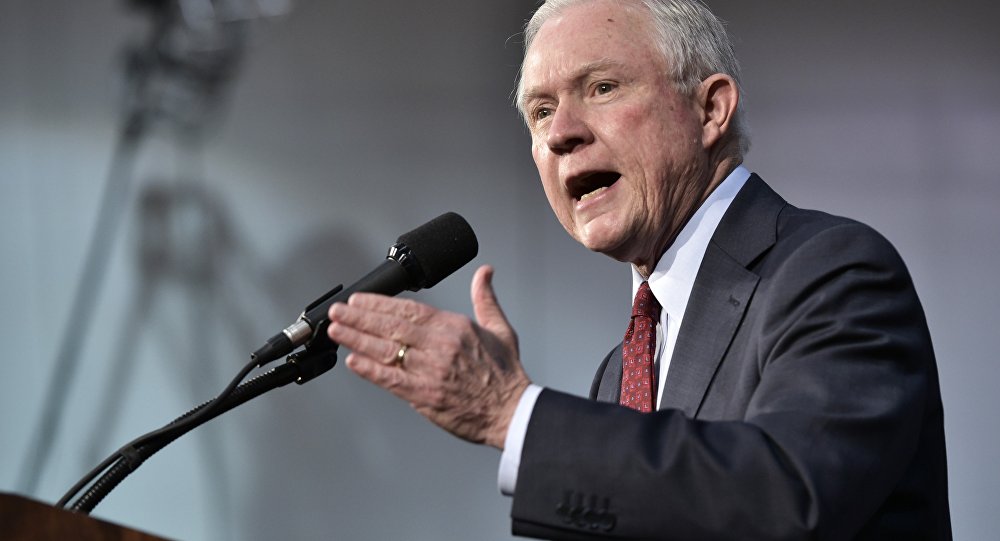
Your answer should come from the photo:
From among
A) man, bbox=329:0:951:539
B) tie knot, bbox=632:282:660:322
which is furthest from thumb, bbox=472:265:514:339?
tie knot, bbox=632:282:660:322

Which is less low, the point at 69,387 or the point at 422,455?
the point at 69,387

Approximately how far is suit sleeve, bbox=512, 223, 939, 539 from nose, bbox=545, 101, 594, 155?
2.10ft

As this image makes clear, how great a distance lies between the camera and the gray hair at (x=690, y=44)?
1770 millimetres

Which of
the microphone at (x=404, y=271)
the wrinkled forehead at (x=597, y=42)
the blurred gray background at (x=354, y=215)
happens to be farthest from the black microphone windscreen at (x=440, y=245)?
the blurred gray background at (x=354, y=215)

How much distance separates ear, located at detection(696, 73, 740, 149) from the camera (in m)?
1.81

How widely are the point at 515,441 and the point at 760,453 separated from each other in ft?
0.88

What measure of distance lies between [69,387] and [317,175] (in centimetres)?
102

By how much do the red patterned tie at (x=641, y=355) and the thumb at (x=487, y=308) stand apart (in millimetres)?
571

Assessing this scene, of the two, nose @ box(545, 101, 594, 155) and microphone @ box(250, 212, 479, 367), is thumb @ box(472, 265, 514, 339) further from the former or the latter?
nose @ box(545, 101, 594, 155)

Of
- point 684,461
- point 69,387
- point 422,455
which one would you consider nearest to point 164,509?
point 69,387

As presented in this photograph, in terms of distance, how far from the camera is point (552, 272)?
132 inches

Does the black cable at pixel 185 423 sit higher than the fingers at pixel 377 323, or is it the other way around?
the fingers at pixel 377 323

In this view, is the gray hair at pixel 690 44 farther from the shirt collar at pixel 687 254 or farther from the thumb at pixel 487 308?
the thumb at pixel 487 308

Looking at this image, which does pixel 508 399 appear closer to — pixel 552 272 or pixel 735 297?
pixel 735 297
